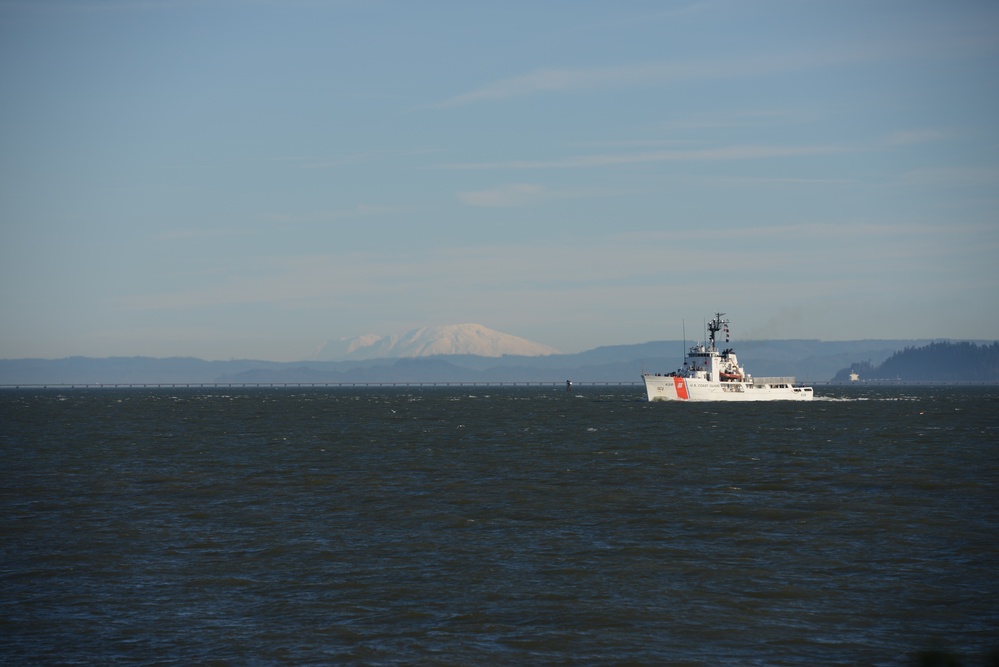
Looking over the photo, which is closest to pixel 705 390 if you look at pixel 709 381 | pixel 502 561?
pixel 709 381

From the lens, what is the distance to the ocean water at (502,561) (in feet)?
71.5

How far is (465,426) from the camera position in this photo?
105 m

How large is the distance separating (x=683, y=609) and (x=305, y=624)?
8.66 m


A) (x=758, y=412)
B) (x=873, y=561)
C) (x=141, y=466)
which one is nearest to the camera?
(x=873, y=561)

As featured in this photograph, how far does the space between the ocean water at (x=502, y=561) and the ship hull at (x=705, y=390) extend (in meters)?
92.2

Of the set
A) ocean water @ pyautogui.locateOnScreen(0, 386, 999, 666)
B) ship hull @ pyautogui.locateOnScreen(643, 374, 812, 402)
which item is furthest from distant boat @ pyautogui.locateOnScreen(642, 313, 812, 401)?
ocean water @ pyautogui.locateOnScreen(0, 386, 999, 666)

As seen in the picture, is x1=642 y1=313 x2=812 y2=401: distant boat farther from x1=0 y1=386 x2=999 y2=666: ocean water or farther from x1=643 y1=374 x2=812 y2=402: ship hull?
x1=0 y1=386 x2=999 y2=666: ocean water

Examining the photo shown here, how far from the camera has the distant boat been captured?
15362cm

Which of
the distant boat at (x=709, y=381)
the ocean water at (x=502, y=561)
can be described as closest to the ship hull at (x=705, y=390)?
the distant boat at (x=709, y=381)

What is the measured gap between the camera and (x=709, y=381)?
503 ft

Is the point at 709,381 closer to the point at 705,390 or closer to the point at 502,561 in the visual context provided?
the point at 705,390

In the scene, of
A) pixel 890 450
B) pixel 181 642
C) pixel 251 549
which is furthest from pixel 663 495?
pixel 890 450

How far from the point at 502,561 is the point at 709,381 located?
418 ft

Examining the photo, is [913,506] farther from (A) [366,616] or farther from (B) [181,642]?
(B) [181,642]
